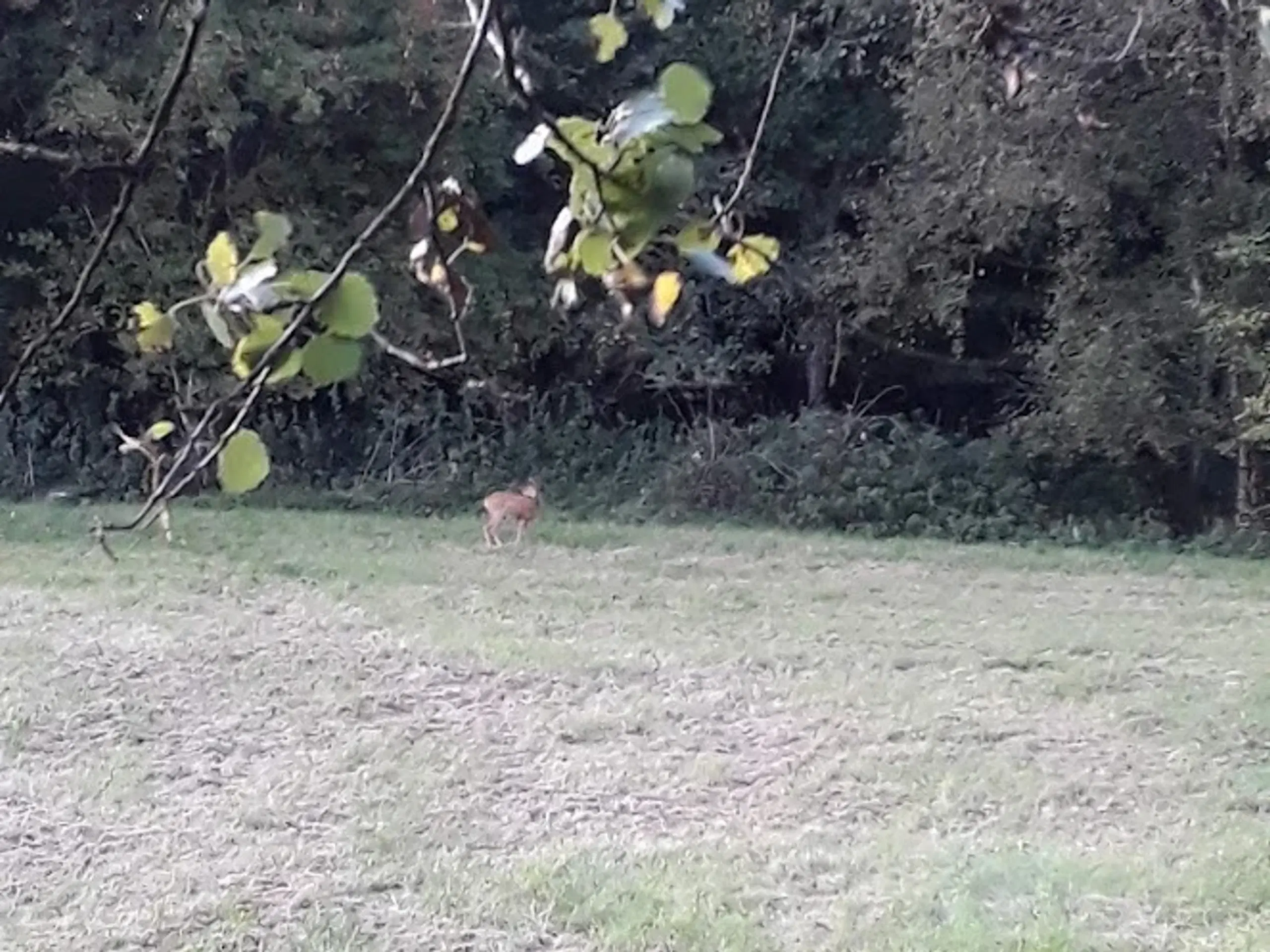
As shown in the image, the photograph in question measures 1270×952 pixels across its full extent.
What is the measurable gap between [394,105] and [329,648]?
11.2 feet

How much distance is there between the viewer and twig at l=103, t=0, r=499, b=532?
467mm

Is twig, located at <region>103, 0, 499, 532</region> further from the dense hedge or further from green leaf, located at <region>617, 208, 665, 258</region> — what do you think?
the dense hedge

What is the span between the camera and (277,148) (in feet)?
24.3

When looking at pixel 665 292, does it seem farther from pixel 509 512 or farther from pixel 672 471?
pixel 672 471

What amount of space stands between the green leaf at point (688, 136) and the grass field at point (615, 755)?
2.38 metres

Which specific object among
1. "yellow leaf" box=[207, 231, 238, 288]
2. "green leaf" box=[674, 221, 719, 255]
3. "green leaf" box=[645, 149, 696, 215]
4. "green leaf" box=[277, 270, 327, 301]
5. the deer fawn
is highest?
"green leaf" box=[645, 149, 696, 215]

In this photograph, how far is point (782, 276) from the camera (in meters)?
7.88

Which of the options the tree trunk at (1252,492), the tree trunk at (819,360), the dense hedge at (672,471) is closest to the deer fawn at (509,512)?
the dense hedge at (672,471)

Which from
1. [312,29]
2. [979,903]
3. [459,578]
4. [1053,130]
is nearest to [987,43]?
[979,903]

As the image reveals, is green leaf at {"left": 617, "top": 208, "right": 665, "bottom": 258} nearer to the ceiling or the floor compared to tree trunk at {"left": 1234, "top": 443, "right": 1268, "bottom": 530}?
nearer to the ceiling

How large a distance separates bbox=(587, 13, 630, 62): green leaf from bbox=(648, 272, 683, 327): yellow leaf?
0.08 meters

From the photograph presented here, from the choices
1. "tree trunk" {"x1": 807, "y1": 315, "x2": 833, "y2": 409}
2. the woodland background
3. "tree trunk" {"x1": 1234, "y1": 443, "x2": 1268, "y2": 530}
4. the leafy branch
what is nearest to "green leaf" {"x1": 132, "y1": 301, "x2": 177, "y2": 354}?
the leafy branch

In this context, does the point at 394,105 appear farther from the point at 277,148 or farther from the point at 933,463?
the point at 933,463

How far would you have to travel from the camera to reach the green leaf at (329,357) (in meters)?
0.47
